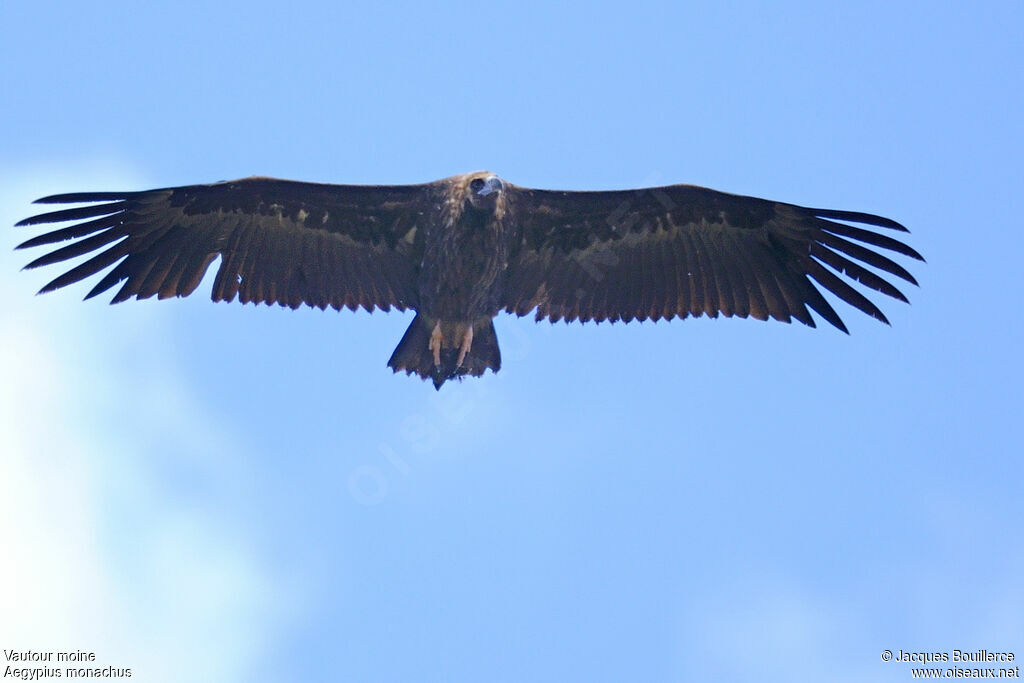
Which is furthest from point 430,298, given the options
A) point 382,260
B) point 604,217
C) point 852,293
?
point 852,293

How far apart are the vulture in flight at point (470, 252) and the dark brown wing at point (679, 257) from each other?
0.5 inches

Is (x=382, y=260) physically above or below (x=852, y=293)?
above

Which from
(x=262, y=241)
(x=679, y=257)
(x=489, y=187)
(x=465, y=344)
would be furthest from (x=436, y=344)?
(x=679, y=257)

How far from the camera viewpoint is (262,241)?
12.5 m

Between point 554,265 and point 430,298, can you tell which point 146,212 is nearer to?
point 430,298

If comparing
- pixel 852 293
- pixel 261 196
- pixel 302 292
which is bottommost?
pixel 852 293

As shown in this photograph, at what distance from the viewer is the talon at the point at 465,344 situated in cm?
1232

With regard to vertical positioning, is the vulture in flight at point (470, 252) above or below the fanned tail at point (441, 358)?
above

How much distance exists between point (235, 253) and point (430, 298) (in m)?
1.84

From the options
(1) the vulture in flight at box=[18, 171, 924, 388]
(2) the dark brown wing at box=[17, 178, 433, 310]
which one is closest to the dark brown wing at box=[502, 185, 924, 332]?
(1) the vulture in flight at box=[18, 171, 924, 388]

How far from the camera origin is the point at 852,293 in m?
12.5

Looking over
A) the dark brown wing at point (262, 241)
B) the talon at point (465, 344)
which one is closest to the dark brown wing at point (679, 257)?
the talon at point (465, 344)

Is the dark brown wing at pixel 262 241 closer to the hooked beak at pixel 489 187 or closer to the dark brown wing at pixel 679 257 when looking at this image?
the hooked beak at pixel 489 187

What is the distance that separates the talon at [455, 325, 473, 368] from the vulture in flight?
20 millimetres
